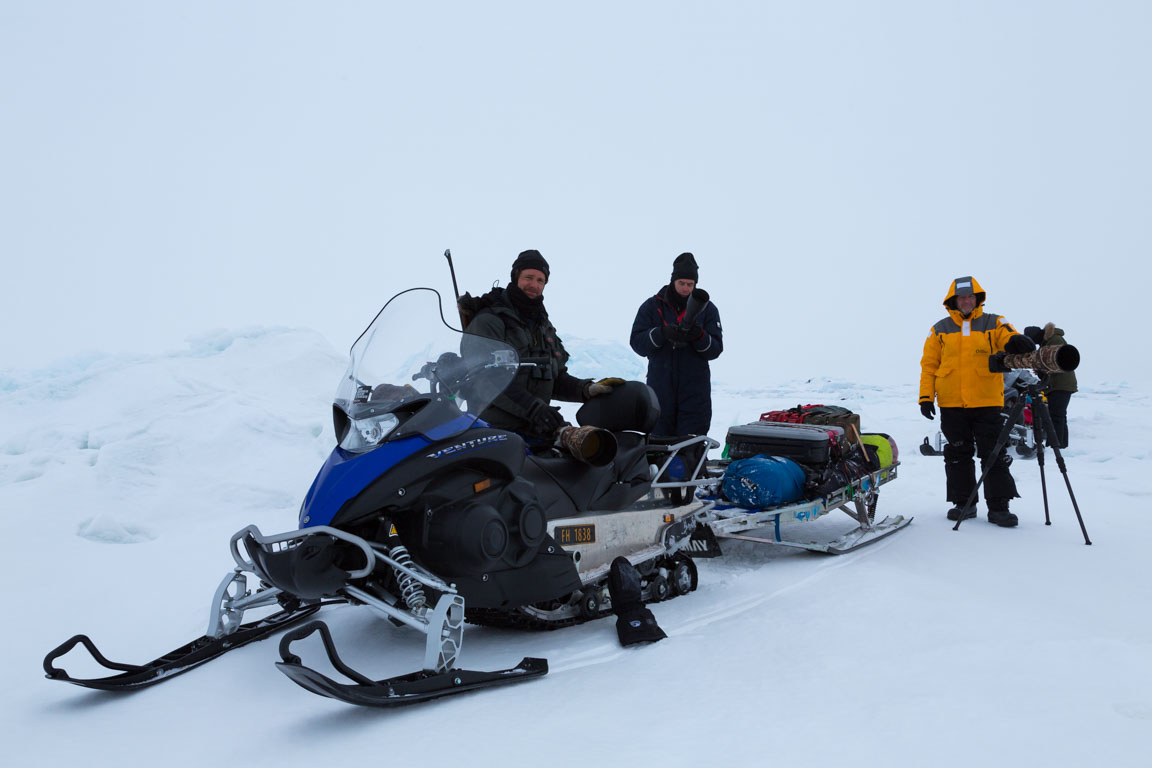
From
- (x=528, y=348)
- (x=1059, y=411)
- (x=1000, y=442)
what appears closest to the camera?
(x=528, y=348)

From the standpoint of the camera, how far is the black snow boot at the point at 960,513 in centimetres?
524

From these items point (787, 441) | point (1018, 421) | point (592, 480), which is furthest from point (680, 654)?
point (1018, 421)

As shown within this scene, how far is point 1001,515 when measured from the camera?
519 centimetres

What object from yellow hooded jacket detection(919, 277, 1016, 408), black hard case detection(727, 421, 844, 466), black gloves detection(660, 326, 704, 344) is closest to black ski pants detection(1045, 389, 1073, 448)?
yellow hooded jacket detection(919, 277, 1016, 408)

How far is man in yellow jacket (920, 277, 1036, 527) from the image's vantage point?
5262 millimetres

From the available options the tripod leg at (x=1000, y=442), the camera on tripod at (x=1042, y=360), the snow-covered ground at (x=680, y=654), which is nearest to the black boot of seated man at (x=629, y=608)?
the snow-covered ground at (x=680, y=654)

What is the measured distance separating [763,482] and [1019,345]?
83.9 inches

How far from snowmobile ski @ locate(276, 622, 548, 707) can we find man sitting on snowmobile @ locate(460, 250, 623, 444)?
1122 millimetres

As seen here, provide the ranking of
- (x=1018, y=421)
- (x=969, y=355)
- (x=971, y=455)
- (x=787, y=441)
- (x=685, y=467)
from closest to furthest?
(x=685, y=467)
(x=787, y=441)
(x=969, y=355)
(x=971, y=455)
(x=1018, y=421)

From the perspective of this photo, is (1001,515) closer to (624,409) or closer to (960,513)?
(960,513)

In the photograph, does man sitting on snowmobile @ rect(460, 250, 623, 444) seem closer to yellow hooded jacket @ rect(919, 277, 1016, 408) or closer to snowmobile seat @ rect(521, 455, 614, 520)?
snowmobile seat @ rect(521, 455, 614, 520)

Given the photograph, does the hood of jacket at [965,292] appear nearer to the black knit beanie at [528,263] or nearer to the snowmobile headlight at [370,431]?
the black knit beanie at [528,263]

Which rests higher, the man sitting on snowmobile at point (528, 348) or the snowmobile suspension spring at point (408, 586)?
the man sitting on snowmobile at point (528, 348)

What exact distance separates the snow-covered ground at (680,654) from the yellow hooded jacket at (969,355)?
94 cm
